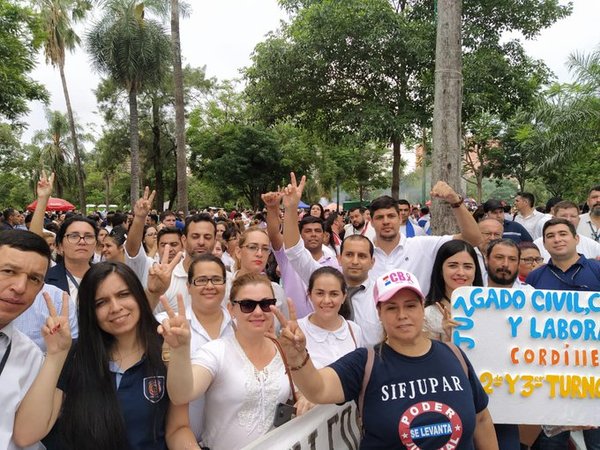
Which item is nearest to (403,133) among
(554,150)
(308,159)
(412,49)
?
(412,49)

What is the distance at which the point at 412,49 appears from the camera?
11.7 metres

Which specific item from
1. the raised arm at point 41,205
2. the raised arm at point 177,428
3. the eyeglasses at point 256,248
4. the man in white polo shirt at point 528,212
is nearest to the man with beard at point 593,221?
the man in white polo shirt at point 528,212

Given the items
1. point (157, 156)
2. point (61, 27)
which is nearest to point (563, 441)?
point (157, 156)

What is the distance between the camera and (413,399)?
207 centimetres

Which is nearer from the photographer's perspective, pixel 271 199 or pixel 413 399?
pixel 413 399

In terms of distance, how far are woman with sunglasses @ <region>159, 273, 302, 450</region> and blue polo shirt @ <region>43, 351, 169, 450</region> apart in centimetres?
17

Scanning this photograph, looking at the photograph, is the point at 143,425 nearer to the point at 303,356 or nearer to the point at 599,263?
the point at 303,356

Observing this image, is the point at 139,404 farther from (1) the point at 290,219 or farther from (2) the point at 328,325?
(1) the point at 290,219

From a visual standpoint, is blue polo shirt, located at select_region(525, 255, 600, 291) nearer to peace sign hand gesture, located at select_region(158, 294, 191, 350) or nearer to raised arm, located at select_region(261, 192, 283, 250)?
raised arm, located at select_region(261, 192, 283, 250)

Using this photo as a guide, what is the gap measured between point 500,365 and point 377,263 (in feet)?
4.54

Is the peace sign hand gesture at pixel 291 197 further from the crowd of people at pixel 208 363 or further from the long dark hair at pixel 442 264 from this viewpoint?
the long dark hair at pixel 442 264

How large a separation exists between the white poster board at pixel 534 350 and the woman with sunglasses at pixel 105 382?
1740 mm

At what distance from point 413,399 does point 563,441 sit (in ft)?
7.03

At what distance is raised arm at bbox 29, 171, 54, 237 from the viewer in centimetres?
382
